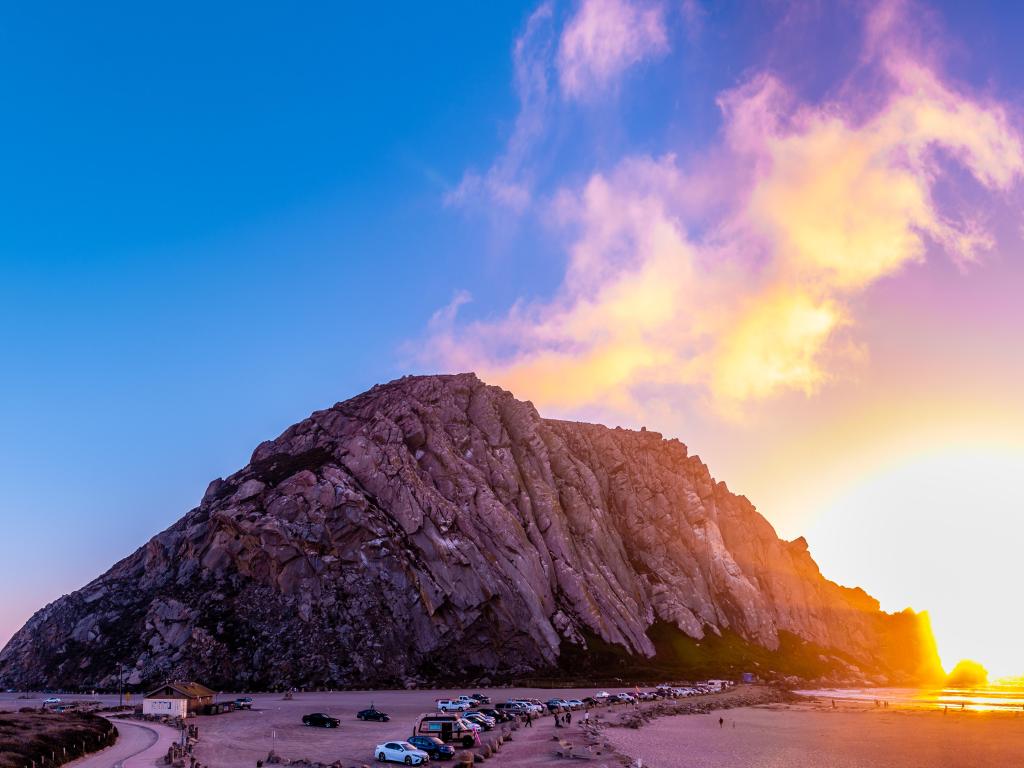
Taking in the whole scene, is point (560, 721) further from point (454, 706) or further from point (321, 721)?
point (321, 721)

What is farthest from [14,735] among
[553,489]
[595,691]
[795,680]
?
[795,680]

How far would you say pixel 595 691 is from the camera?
12975cm

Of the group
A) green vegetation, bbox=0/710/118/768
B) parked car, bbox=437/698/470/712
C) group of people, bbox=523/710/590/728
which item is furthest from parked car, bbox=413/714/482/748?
green vegetation, bbox=0/710/118/768

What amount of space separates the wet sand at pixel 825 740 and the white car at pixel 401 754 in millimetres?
17778

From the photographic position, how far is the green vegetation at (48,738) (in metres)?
51.9

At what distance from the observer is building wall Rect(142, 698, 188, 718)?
8462cm

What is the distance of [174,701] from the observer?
280 ft

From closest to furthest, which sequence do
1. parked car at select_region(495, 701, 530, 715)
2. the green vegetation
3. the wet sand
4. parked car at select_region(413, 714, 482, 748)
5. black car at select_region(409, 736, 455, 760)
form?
the green vegetation → black car at select_region(409, 736, 455, 760) → parked car at select_region(413, 714, 482, 748) → the wet sand → parked car at select_region(495, 701, 530, 715)

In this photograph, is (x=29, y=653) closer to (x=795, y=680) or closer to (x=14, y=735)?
(x=14, y=735)

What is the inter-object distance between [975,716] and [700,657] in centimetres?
7299

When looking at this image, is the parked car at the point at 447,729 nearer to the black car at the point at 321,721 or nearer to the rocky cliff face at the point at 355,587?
the black car at the point at 321,721

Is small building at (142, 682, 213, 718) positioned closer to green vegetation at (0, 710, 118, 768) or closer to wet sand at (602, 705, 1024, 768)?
green vegetation at (0, 710, 118, 768)

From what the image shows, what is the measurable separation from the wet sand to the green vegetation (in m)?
44.7

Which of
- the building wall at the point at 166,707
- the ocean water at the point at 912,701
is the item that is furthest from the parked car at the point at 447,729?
the ocean water at the point at 912,701
